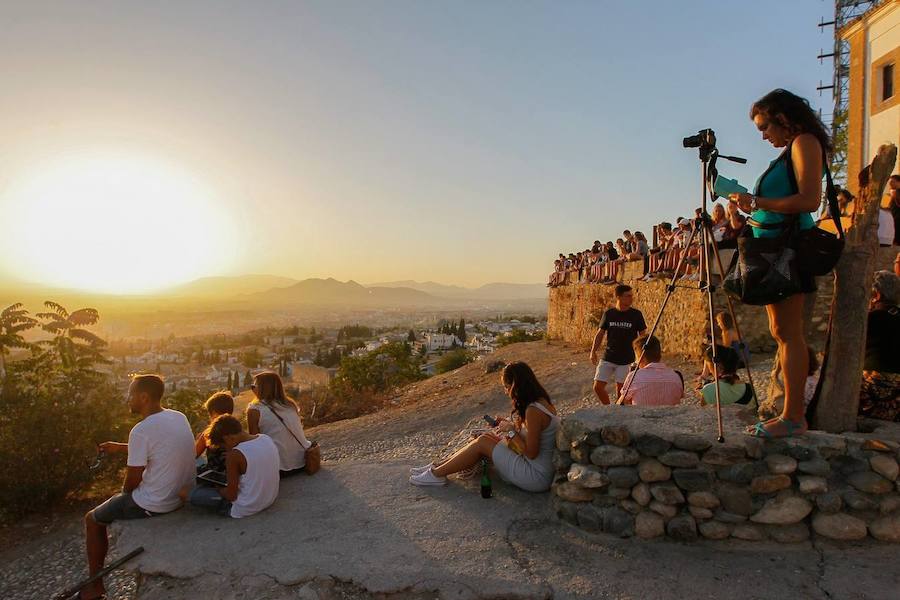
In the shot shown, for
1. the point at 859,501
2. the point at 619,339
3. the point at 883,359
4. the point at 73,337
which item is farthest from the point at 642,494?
the point at 73,337

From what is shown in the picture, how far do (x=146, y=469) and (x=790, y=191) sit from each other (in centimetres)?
515

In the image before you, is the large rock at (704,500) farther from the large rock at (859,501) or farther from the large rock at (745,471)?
the large rock at (859,501)

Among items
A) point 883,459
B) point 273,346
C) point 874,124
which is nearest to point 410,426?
point 883,459

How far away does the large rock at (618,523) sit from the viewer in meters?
3.71

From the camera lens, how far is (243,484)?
4379mm

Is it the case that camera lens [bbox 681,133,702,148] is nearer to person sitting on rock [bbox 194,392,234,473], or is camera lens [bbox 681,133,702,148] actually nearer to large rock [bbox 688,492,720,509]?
large rock [bbox 688,492,720,509]

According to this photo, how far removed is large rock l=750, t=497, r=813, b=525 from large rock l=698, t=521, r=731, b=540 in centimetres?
22

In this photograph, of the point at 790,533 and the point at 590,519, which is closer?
the point at 790,533

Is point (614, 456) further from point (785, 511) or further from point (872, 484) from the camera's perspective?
point (872, 484)

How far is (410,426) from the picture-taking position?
10.4 meters

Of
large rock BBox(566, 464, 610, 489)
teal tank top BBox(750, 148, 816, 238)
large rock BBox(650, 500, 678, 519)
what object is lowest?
large rock BBox(650, 500, 678, 519)

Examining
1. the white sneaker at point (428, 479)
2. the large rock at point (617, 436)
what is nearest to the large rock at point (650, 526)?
the large rock at point (617, 436)

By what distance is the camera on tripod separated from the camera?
348 centimetres

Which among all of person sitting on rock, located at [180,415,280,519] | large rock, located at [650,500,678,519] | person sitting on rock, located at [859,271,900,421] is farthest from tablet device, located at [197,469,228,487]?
person sitting on rock, located at [859,271,900,421]
